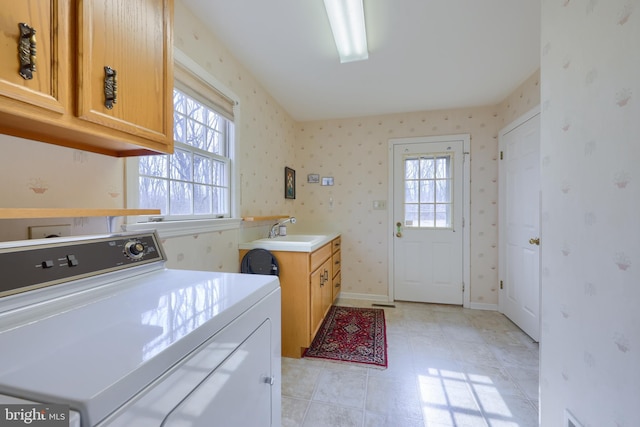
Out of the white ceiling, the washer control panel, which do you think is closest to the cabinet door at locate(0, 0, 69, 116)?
the washer control panel

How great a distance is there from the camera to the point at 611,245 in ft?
2.80

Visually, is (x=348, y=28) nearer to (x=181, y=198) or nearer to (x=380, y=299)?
(x=181, y=198)

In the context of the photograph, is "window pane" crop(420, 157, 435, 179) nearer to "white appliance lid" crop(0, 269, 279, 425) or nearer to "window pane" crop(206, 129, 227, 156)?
"window pane" crop(206, 129, 227, 156)

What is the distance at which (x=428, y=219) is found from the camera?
3.24 metres

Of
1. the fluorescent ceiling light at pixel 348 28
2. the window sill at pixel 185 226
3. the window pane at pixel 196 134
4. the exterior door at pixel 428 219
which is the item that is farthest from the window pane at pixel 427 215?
the window pane at pixel 196 134

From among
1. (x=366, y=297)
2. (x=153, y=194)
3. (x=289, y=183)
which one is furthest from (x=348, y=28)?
(x=366, y=297)

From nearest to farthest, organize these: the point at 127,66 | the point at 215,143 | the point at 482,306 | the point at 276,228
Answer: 1. the point at 127,66
2. the point at 215,143
3. the point at 276,228
4. the point at 482,306

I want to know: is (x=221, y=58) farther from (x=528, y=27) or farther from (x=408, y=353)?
(x=408, y=353)

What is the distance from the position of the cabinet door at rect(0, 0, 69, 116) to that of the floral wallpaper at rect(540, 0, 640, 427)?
1630 mm

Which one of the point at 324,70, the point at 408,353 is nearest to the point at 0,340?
the point at 408,353

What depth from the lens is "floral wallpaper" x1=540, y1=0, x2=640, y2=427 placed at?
79 cm

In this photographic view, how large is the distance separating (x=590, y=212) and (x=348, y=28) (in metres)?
1.66

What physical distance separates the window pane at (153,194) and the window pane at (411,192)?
8.68 ft

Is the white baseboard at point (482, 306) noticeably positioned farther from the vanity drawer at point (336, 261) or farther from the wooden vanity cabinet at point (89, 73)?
the wooden vanity cabinet at point (89, 73)
